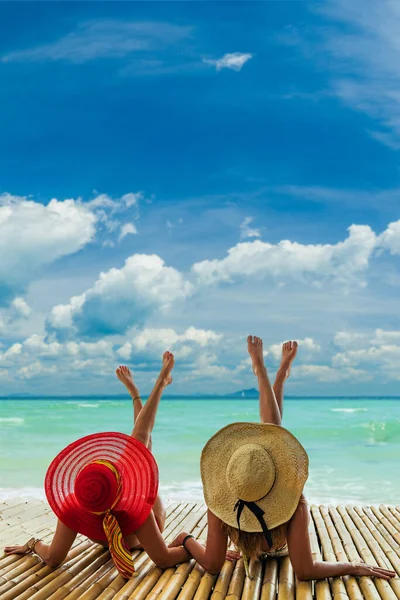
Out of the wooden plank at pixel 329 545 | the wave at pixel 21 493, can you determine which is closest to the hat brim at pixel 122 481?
the wooden plank at pixel 329 545

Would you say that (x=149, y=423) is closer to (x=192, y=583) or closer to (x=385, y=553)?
(x=192, y=583)

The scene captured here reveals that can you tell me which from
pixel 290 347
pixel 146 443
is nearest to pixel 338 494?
pixel 290 347

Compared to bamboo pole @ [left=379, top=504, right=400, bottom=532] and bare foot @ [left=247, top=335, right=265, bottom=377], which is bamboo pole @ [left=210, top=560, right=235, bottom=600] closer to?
bare foot @ [left=247, top=335, right=265, bottom=377]

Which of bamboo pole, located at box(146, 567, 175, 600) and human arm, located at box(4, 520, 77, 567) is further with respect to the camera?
human arm, located at box(4, 520, 77, 567)

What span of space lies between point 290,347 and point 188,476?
553 cm

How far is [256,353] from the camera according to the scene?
3482 millimetres

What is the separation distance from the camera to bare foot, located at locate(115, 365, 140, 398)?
405 centimetres

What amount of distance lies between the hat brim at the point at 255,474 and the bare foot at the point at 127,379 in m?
1.16

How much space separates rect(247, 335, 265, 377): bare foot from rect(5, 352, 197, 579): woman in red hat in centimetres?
65

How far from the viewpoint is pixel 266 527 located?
2.79 metres

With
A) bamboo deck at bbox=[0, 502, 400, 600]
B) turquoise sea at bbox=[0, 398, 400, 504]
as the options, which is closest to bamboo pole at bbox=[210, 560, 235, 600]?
bamboo deck at bbox=[0, 502, 400, 600]

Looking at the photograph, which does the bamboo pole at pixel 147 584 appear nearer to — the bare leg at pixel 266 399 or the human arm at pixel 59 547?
the human arm at pixel 59 547

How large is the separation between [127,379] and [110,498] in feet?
4.20

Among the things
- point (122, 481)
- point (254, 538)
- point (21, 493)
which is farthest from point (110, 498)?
point (21, 493)
